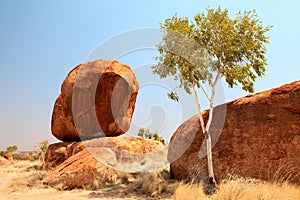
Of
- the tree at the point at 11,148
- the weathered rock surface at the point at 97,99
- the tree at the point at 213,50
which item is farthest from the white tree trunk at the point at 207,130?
the tree at the point at 11,148

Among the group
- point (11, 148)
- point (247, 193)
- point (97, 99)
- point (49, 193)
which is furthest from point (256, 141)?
point (11, 148)

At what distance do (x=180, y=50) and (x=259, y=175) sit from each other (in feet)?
16.0

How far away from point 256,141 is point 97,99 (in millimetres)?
9036

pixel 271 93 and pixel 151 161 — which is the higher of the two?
pixel 271 93

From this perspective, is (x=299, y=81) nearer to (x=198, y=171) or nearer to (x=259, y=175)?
(x=259, y=175)

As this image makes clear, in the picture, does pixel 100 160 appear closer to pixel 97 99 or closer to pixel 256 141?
pixel 97 99

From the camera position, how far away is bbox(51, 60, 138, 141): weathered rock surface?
601 inches

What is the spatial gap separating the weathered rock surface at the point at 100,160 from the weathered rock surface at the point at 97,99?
1263mm

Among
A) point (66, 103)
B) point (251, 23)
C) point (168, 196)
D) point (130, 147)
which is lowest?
point (168, 196)

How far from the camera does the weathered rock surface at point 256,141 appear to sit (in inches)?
333

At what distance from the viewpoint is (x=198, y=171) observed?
9.53 metres

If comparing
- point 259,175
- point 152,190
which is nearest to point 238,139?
point 259,175

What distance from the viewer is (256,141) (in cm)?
893

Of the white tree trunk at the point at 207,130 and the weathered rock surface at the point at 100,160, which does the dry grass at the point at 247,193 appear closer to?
the white tree trunk at the point at 207,130
